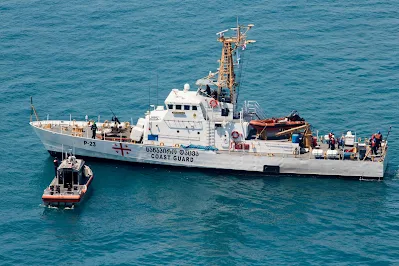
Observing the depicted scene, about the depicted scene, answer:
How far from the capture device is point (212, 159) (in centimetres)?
8119

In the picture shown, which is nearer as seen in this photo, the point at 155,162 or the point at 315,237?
the point at 315,237

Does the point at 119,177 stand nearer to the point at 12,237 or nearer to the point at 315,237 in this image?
the point at 12,237

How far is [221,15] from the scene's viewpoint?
350ft

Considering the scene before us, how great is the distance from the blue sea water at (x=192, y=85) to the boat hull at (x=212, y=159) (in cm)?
79

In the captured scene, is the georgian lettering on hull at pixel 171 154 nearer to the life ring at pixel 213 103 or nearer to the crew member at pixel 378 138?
the life ring at pixel 213 103

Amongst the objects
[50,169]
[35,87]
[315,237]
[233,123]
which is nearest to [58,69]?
[35,87]

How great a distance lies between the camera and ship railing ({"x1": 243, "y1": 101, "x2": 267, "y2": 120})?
84.3 metres

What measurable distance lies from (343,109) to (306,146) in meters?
9.38

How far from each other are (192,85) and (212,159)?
565 inches

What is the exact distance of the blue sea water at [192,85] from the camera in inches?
2719

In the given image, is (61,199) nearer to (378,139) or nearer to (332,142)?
(332,142)

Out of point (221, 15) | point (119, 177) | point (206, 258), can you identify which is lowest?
point (206, 258)

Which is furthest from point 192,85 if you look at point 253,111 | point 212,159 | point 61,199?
point 61,199

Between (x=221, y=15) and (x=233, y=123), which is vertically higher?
(x=221, y=15)
